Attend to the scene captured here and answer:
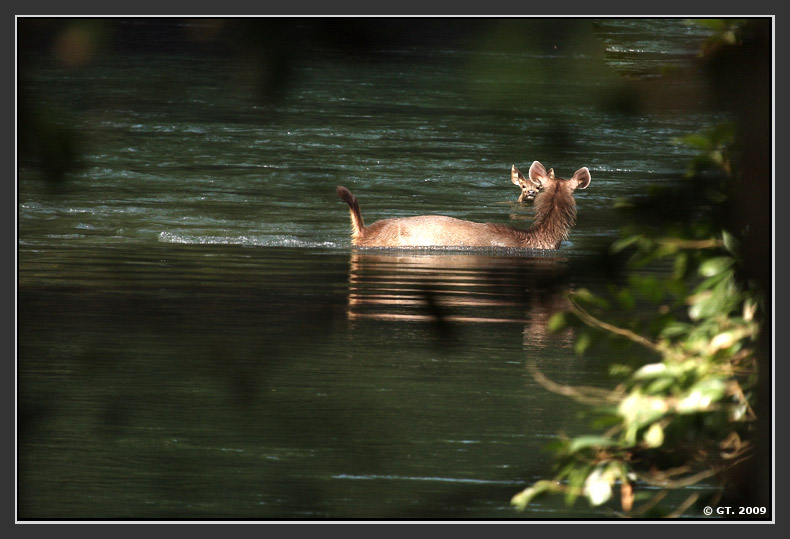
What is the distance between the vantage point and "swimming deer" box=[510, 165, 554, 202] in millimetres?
4754

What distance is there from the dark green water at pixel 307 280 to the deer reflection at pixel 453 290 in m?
0.02

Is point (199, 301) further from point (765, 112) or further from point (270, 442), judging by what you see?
point (765, 112)

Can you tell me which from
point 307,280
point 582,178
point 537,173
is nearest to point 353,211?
point 307,280

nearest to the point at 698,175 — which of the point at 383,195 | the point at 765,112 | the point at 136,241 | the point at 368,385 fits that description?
the point at 765,112

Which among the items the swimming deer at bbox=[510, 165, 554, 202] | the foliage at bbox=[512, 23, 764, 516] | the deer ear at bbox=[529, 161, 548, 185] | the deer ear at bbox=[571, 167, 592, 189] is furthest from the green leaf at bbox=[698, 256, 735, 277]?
the swimming deer at bbox=[510, 165, 554, 202]

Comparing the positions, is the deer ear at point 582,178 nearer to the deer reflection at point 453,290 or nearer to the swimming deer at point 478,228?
the swimming deer at point 478,228

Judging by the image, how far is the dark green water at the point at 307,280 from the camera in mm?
3309

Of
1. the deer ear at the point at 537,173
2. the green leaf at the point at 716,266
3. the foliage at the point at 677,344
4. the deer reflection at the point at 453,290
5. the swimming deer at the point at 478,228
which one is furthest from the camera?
the swimming deer at the point at 478,228

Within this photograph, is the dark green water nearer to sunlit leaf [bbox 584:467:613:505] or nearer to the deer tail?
the deer tail

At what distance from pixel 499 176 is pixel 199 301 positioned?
146 centimetres

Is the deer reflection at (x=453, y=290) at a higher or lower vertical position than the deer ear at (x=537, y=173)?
lower

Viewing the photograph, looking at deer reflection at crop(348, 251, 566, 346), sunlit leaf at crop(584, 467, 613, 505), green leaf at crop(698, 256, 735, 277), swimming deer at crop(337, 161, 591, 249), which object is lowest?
sunlit leaf at crop(584, 467, 613, 505)

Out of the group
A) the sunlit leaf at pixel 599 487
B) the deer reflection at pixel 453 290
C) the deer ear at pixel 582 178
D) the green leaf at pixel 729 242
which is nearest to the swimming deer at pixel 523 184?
the deer ear at pixel 582 178

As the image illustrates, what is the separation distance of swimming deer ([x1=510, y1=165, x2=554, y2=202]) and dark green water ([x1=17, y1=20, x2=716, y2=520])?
0.17ft
